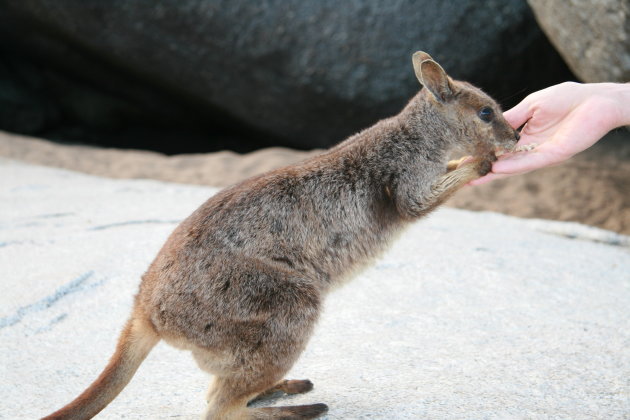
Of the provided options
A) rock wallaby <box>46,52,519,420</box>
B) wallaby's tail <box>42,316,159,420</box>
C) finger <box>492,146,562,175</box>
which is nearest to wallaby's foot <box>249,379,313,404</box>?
rock wallaby <box>46,52,519,420</box>

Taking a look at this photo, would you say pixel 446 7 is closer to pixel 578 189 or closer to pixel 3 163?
pixel 578 189

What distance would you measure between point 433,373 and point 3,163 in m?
5.87

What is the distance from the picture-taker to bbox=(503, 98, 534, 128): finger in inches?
152

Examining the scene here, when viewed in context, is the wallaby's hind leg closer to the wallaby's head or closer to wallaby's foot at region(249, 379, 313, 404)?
wallaby's foot at region(249, 379, 313, 404)

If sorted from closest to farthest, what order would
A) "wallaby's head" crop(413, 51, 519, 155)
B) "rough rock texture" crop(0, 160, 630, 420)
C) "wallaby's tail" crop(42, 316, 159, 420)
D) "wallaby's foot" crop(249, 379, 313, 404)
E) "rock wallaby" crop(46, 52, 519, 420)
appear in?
1. "wallaby's tail" crop(42, 316, 159, 420)
2. "rock wallaby" crop(46, 52, 519, 420)
3. "rough rock texture" crop(0, 160, 630, 420)
4. "wallaby's foot" crop(249, 379, 313, 404)
5. "wallaby's head" crop(413, 51, 519, 155)

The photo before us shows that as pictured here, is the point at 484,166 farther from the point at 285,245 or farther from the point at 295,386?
the point at 295,386

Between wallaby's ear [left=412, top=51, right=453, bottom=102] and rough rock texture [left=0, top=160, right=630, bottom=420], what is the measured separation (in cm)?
117

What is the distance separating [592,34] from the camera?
6.16 meters

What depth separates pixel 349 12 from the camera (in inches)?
314

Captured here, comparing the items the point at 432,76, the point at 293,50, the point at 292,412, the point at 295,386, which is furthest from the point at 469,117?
the point at 293,50

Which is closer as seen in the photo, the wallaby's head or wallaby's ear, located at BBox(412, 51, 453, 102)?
wallaby's ear, located at BBox(412, 51, 453, 102)

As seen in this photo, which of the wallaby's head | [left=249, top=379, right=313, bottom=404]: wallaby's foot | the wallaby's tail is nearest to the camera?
the wallaby's tail

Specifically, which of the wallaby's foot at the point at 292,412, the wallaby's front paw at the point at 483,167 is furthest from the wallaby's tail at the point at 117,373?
the wallaby's front paw at the point at 483,167

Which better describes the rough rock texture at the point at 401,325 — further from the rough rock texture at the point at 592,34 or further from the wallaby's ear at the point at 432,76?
the rough rock texture at the point at 592,34
